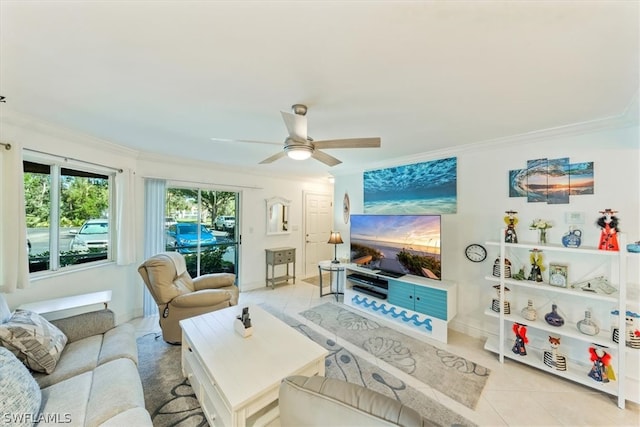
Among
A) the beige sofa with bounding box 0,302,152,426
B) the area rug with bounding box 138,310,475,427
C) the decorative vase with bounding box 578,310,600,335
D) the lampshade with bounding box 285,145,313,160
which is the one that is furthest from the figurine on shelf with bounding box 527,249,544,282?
the beige sofa with bounding box 0,302,152,426

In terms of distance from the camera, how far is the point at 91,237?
10.1 ft

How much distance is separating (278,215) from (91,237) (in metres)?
2.92

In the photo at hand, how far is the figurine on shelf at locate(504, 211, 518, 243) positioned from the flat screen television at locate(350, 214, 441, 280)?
65 centimetres

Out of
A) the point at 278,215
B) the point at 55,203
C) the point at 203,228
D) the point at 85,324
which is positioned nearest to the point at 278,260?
the point at 278,215

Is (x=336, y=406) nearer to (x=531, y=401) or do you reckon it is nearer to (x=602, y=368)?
(x=531, y=401)

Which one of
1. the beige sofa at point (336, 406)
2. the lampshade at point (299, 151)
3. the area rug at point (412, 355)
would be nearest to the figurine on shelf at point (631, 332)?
the area rug at point (412, 355)

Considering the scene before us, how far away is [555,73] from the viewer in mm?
1467

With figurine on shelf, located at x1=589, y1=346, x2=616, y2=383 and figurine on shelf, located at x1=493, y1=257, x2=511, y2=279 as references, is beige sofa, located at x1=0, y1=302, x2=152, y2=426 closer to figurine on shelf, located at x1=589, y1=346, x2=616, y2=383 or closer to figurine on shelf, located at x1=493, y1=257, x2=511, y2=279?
figurine on shelf, located at x1=493, y1=257, x2=511, y2=279

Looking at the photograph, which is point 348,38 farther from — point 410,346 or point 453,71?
point 410,346

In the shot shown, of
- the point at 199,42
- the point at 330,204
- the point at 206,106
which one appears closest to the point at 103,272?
the point at 206,106

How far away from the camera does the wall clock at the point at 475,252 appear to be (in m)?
2.89

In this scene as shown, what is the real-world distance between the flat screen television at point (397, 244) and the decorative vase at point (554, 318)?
3.27 feet

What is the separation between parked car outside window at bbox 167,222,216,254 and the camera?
3891 millimetres

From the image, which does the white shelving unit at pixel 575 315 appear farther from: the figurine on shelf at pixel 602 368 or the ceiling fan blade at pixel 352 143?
the ceiling fan blade at pixel 352 143
